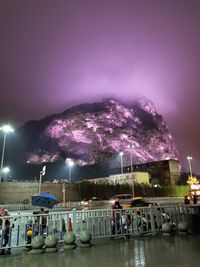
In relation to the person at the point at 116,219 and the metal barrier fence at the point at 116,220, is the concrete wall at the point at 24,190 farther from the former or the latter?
the person at the point at 116,219

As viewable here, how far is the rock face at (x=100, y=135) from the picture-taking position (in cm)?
15062

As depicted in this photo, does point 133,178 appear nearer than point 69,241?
No

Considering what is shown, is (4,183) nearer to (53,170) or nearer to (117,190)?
(117,190)

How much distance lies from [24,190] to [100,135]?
105m

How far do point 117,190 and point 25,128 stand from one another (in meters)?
135

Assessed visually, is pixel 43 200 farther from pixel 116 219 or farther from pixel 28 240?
pixel 116 219

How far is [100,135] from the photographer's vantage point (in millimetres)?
164625

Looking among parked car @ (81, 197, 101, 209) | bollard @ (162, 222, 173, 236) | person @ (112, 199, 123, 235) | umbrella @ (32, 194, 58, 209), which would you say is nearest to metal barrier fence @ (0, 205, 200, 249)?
person @ (112, 199, 123, 235)

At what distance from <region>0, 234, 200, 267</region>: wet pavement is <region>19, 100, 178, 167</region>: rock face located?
127 meters

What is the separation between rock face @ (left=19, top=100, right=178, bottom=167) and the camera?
150625 millimetres

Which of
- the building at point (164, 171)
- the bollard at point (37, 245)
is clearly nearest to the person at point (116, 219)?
the bollard at point (37, 245)

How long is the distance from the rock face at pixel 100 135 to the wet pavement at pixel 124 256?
127m

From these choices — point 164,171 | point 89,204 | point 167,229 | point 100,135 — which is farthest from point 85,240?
point 100,135

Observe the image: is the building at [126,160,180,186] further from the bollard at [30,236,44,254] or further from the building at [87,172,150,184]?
the bollard at [30,236,44,254]
